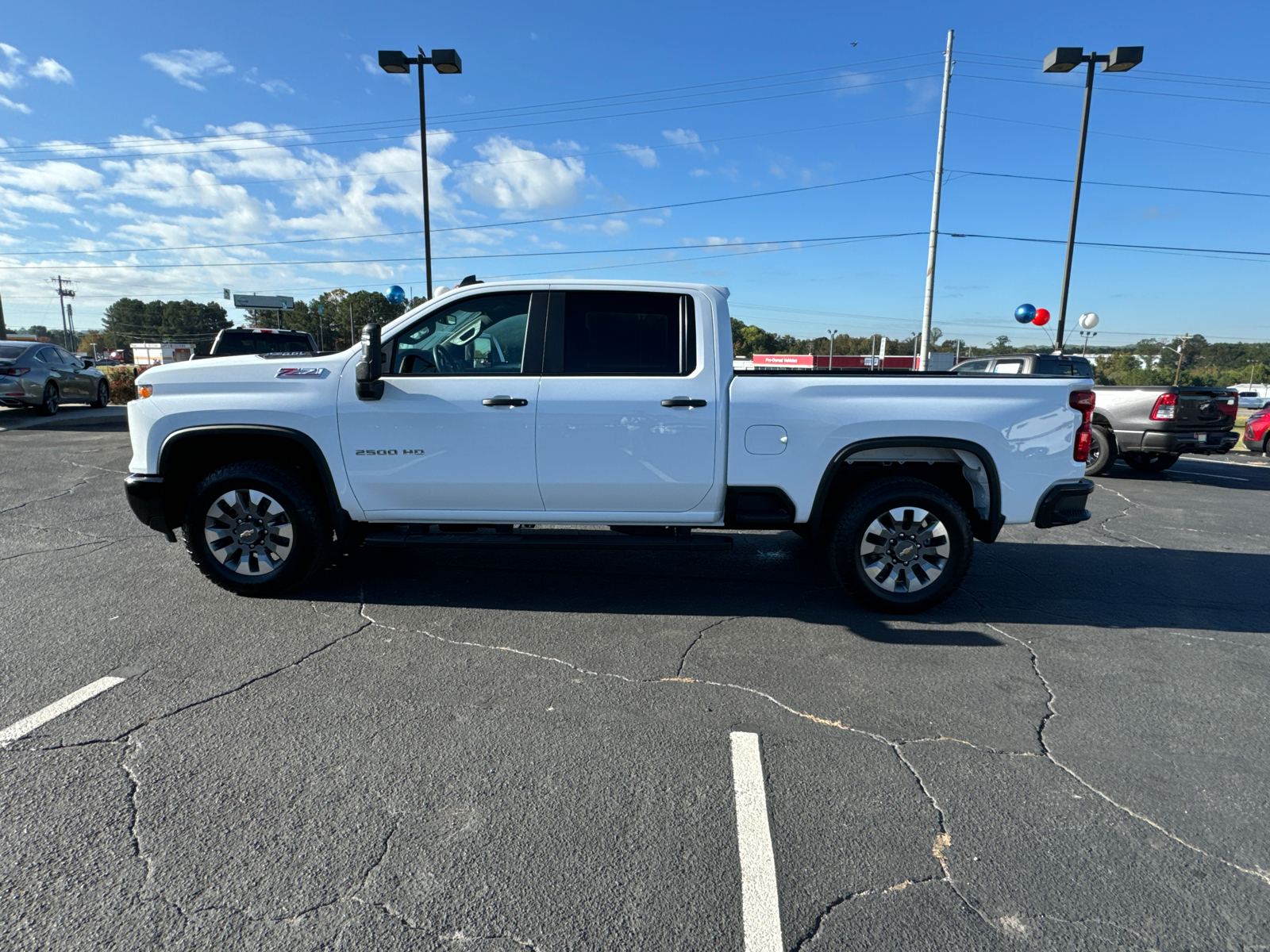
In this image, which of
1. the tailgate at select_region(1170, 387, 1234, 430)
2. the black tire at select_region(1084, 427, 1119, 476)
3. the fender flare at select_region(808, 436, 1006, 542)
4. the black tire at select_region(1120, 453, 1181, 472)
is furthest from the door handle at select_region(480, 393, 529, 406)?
the black tire at select_region(1120, 453, 1181, 472)

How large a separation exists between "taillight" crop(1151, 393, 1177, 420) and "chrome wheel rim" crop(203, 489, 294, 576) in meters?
10.8

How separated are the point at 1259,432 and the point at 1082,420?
563 inches

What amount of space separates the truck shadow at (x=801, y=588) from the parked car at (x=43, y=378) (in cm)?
1348

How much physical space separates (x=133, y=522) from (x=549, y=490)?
478 centimetres

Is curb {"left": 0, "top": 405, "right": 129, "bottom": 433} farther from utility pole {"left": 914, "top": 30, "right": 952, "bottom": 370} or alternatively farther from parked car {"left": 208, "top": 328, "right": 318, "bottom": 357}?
utility pole {"left": 914, "top": 30, "right": 952, "bottom": 370}

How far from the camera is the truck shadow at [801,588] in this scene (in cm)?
457

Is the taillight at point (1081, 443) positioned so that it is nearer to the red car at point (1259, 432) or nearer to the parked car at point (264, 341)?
the parked car at point (264, 341)

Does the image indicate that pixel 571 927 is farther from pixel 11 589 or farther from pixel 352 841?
pixel 11 589

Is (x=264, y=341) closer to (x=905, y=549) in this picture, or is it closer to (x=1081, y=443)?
(x=905, y=549)

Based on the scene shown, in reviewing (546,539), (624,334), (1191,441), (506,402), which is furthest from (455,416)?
(1191,441)

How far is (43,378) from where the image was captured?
579 inches

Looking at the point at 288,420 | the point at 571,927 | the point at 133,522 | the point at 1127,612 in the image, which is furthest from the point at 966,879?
the point at 133,522

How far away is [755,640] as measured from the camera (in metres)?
4.14

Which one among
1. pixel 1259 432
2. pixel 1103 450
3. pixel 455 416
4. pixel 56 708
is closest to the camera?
pixel 56 708
